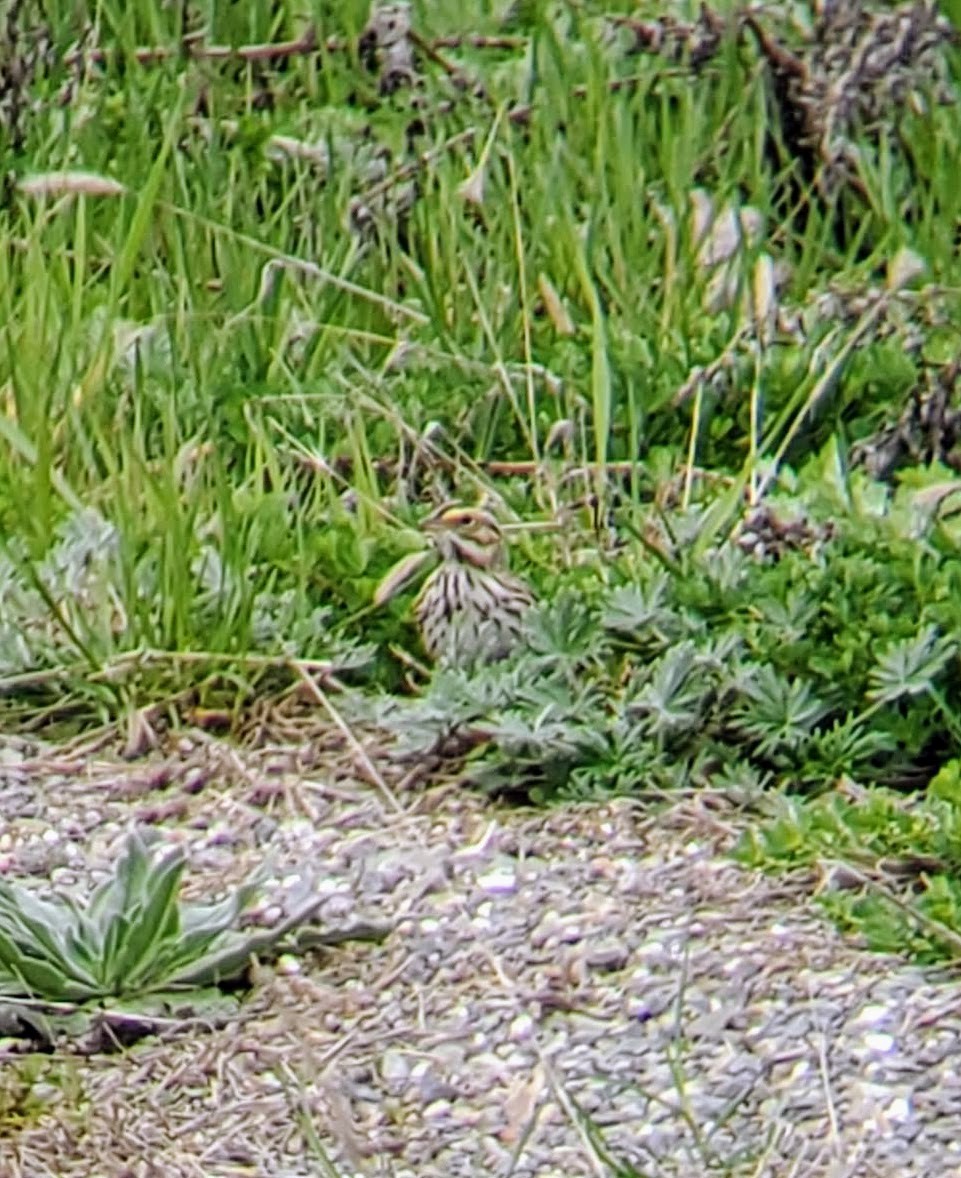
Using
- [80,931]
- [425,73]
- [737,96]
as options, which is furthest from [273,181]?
[80,931]

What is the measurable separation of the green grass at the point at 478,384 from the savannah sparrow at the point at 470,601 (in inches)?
3.6

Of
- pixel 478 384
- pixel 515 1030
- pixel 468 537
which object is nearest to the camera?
pixel 515 1030

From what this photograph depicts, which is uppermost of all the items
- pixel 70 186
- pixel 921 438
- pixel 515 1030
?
pixel 70 186

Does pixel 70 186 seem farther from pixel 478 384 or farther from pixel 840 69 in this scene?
pixel 840 69

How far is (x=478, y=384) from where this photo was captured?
15.6 feet

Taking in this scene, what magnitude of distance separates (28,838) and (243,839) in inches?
11.1

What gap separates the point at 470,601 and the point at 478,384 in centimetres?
88

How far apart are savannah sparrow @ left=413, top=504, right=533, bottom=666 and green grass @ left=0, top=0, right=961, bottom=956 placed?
0.30ft

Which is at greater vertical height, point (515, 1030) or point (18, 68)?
point (18, 68)

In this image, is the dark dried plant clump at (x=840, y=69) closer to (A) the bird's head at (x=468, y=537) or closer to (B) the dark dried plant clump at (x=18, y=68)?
(B) the dark dried plant clump at (x=18, y=68)

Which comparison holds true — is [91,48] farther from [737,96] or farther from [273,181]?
[737,96]

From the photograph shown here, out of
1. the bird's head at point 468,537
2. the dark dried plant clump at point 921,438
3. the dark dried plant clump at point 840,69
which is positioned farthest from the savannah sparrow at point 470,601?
the dark dried plant clump at point 840,69

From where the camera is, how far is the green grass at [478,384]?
3.83 m

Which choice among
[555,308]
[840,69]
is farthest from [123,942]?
[840,69]
